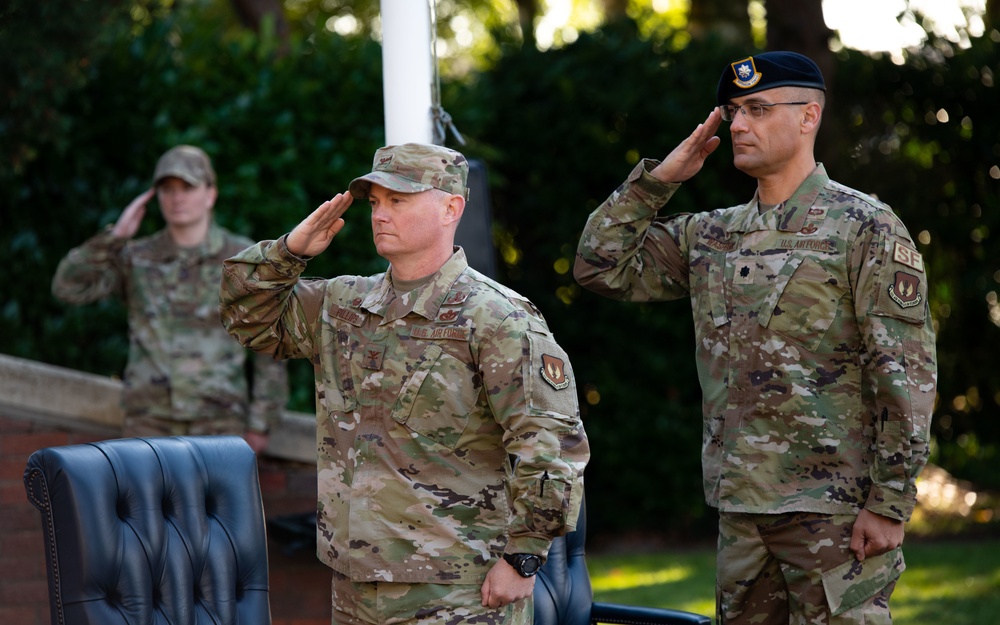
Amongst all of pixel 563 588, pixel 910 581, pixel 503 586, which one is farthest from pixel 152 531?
pixel 910 581

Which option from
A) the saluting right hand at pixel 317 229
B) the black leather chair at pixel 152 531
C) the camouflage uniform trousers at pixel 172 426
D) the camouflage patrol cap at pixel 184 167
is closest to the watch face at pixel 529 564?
the black leather chair at pixel 152 531

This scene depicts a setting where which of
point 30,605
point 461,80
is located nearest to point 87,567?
point 30,605

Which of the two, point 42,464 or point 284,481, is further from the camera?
point 284,481

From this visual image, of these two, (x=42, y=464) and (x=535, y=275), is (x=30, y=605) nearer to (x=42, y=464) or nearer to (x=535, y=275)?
(x=42, y=464)

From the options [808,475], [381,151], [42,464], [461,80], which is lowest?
[808,475]

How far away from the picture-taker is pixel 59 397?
502 cm

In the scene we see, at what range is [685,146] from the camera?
3795 millimetres

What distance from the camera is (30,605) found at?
4.89 m

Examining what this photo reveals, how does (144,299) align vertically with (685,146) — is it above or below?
below

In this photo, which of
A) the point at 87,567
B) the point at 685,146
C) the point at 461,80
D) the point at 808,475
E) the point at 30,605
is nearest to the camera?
the point at 87,567

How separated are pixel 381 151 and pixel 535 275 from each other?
511cm

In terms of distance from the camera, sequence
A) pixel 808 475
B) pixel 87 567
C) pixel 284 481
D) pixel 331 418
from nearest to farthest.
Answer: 1. pixel 87 567
2. pixel 331 418
3. pixel 808 475
4. pixel 284 481

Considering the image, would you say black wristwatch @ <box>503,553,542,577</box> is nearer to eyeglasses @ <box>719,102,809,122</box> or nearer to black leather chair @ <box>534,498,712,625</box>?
black leather chair @ <box>534,498,712,625</box>

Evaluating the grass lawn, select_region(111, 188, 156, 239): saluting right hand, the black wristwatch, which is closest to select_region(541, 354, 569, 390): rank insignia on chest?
the black wristwatch
